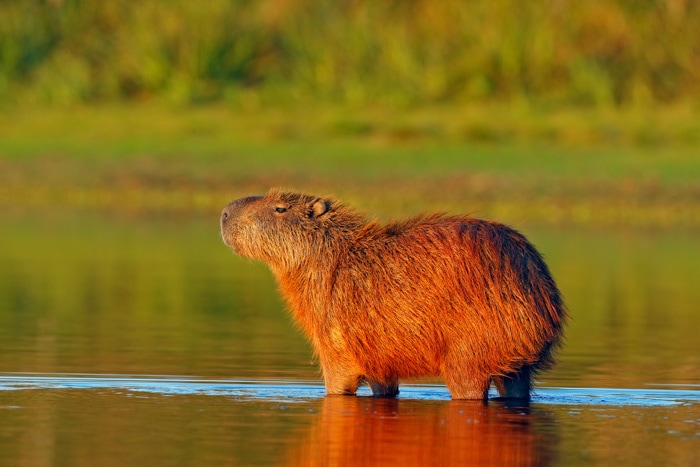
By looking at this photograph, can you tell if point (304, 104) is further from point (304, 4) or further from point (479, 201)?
point (479, 201)

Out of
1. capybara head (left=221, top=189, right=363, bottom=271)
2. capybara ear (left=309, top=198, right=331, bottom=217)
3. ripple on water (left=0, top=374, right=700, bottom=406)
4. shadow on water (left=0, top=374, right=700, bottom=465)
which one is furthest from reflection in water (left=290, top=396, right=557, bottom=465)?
capybara ear (left=309, top=198, right=331, bottom=217)

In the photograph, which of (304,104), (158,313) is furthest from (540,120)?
(158,313)

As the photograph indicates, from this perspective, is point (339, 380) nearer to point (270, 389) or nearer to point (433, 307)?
point (270, 389)

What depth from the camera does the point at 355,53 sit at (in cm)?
2555

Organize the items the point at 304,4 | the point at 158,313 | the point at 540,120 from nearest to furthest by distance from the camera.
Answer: the point at 158,313, the point at 540,120, the point at 304,4

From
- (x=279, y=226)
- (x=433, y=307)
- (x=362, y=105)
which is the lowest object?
(x=433, y=307)

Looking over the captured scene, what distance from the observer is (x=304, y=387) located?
382 inches

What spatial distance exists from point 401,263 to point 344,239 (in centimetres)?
51

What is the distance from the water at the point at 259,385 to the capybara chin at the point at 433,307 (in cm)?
19

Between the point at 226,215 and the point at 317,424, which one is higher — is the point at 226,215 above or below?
above

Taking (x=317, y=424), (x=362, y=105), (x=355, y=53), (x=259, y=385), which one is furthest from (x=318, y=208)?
(x=355, y=53)

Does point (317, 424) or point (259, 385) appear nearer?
point (317, 424)

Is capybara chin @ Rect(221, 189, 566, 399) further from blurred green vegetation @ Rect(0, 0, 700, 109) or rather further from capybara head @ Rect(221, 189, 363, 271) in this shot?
blurred green vegetation @ Rect(0, 0, 700, 109)

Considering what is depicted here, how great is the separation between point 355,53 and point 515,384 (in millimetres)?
16652
